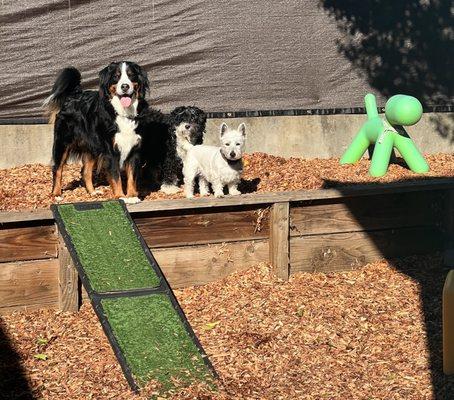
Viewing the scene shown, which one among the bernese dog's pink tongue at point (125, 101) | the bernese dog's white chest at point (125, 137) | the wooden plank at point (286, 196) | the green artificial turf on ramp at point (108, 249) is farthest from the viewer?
the bernese dog's white chest at point (125, 137)

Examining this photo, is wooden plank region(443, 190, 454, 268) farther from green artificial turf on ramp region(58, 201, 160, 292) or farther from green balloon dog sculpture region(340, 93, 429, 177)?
green artificial turf on ramp region(58, 201, 160, 292)

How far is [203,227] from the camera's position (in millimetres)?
7445

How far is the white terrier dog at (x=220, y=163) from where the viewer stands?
784cm

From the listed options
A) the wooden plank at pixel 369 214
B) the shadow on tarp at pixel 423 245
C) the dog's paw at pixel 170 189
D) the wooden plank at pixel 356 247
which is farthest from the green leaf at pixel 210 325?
the dog's paw at pixel 170 189

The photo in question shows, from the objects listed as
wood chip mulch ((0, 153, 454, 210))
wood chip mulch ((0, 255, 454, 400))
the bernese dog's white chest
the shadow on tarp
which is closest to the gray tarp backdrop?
wood chip mulch ((0, 153, 454, 210))

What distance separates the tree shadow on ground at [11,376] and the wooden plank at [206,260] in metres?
1.38

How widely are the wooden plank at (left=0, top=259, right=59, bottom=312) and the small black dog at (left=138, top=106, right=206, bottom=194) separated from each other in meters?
1.87

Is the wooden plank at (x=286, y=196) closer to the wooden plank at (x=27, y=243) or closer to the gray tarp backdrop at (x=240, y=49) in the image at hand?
the wooden plank at (x=27, y=243)

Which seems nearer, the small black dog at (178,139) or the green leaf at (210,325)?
the green leaf at (210,325)

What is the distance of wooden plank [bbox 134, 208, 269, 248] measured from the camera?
732 cm

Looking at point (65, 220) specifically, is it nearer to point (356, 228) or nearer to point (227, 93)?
point (356, 228)

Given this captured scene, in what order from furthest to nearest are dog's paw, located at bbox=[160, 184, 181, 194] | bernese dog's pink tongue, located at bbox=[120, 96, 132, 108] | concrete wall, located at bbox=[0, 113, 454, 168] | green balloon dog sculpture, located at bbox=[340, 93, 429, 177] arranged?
concrete wall, located at bbox=[0, 113, 454, 168] → green balloon dog sculpture, located at bbox=[340, 93, 429, 177] → dog's paw, located at bbox=[160, 184, 181, 194] → bernese dog's pink tongue, located at bbox=[120, 96, 132, 108]

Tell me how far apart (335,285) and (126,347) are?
6.99ft

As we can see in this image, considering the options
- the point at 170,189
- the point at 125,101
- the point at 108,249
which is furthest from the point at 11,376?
the point at 170,189
